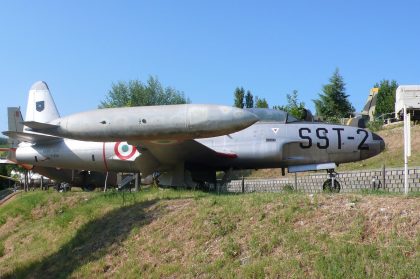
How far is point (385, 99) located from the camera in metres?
76.2

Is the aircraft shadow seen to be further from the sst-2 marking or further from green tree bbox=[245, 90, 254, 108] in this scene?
green tree bbox=[245, 90, 254, 108]

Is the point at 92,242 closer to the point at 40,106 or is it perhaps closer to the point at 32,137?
the point at 32,137

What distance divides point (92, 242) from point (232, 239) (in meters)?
3.58

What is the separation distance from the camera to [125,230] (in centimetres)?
943

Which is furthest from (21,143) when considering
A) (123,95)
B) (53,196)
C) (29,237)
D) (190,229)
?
(123,95)

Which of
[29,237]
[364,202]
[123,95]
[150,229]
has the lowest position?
[29,237]

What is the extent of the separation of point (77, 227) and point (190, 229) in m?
3.82

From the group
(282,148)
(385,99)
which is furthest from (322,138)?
(385,99)

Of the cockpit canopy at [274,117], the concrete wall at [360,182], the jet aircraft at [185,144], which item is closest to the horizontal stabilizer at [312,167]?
the jet aircraft at [185,144]

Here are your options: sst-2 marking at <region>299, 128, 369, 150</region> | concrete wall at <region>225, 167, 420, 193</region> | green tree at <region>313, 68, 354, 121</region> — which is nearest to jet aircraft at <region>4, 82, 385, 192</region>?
sst-2 marking at <region>299, 128, 369, 150</region>

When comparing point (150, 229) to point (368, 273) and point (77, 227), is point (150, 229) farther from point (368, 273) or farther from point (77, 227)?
point (368, 273)

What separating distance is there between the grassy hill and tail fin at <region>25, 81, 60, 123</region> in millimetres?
9562

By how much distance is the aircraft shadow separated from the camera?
8984 millimetres

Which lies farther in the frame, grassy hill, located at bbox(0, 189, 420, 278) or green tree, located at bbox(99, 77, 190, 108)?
green tree, located at bbox(99, 77, 190, 108)
